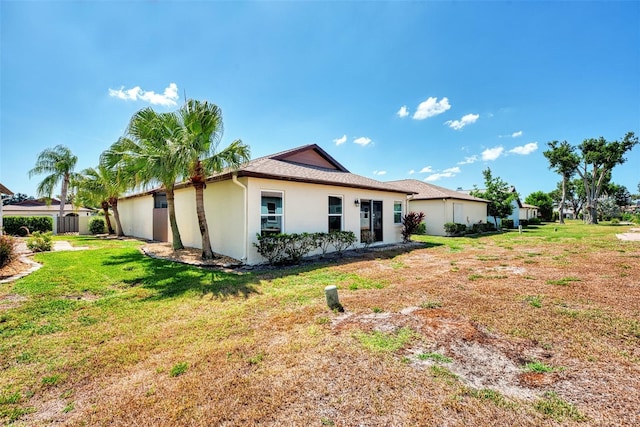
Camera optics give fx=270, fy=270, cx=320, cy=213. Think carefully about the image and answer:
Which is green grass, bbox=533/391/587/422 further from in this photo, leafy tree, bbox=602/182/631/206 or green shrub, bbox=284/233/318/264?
leafy tree, bbox=602/182/631/206

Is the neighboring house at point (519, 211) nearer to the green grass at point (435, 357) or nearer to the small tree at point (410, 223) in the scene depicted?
the small tree at point (410, 223)

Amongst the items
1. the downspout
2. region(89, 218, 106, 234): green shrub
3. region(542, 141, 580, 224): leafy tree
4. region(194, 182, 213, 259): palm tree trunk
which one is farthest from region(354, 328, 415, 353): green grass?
region(542, 141, 580, 224): leafy tree

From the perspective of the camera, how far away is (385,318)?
4.33 m

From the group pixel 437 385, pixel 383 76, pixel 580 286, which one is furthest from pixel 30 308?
pixel 383 76

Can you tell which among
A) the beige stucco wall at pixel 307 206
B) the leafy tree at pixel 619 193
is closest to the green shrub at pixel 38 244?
the beige stucco wall at pixel 307 206

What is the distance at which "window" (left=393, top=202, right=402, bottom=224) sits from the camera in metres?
14.6

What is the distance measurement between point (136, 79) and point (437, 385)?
1348cm

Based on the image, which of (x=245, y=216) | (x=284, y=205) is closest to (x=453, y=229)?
(x=284, y=205)

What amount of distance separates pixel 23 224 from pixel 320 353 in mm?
29370

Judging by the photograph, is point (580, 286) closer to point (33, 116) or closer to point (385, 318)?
point (385, 318)

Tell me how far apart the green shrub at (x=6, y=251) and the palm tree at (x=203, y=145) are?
5157 mm

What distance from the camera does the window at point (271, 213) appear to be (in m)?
9.13

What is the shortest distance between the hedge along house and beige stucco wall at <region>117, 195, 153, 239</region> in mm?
2462

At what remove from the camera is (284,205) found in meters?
9.62
